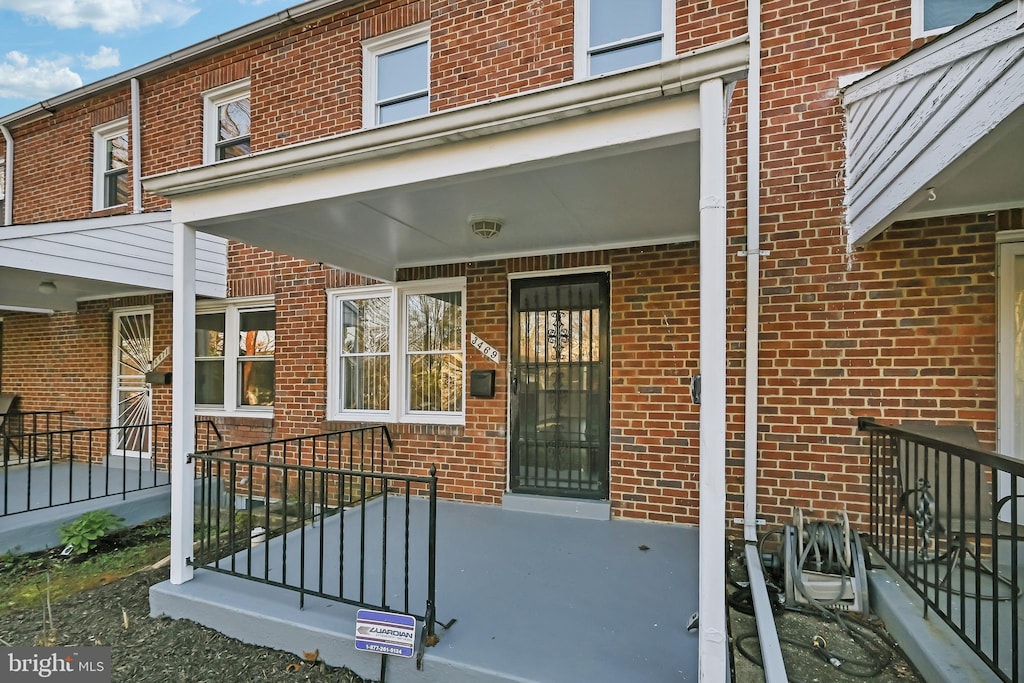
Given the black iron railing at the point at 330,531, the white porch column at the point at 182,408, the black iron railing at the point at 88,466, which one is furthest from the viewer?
the black iron railing at the point at 88,466

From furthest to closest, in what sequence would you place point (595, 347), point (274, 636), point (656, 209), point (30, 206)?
point (30, 206)
point (595, 347)
point (656, 209)
point (274, 636)

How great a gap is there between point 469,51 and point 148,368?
18.9 feet

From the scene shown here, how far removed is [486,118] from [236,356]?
17.0 feet

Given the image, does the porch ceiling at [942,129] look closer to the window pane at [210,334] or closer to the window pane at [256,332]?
the window pane at [256,332]

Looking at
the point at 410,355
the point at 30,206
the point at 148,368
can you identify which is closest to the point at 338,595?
the point at 410,355

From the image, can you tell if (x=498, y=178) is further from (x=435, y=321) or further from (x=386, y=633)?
(x=435, y=321)

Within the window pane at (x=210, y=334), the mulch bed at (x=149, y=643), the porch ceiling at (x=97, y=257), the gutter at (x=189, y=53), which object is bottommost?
the mulch bed at (x=149, y=643)

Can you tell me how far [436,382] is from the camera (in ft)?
16.4

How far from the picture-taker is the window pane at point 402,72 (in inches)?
202

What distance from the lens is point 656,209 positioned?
3.25 m

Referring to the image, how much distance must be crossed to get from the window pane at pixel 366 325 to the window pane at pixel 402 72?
221 cm

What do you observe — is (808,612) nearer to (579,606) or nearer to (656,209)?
(579,606)

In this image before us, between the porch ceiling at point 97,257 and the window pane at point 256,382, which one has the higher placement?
the porch ceiling at point 97,257

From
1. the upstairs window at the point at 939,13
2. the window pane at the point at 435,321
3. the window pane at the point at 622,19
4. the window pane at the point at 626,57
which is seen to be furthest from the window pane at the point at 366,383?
the upstairs window at the point at 939,13
